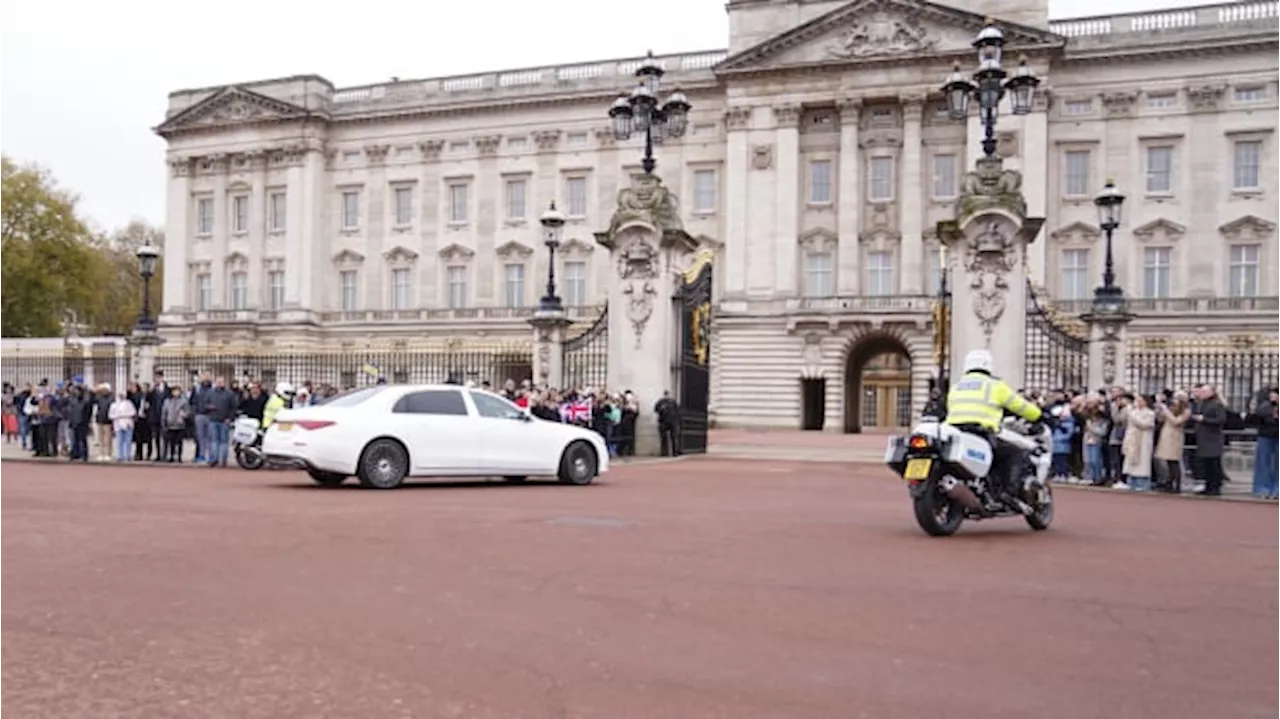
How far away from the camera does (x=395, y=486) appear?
1622 centimetres

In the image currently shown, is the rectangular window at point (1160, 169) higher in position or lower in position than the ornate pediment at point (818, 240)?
higher

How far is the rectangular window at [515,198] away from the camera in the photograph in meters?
65.4

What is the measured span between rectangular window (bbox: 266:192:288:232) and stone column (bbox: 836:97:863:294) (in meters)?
30.9

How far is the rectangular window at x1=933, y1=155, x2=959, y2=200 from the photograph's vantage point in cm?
5644

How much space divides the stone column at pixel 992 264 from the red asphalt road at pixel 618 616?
9.43 metres

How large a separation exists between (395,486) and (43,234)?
65339mm

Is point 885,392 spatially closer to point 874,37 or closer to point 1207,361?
point 874,37

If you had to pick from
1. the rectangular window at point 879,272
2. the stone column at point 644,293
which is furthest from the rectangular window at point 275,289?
the stone column at point 644,293

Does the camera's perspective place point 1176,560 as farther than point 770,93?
No

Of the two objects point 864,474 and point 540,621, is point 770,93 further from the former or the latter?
point 540,621

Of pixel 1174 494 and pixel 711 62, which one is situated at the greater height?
pixel 711 62

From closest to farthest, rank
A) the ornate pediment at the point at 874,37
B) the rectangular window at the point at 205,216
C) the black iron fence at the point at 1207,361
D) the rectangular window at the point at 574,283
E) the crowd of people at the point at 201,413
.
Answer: the crowd of people at the point at 201,413
the black iron fence at the point at 1207,361
the ornate pediment at the point at 874,37
the rectangular window at the point at 574,283
the rectangular window at the point at 205,216

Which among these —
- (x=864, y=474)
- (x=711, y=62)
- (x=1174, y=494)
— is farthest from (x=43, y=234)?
(x=1174, y=494)

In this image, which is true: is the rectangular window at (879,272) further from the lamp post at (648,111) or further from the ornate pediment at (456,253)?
the lamp post at (648,111)
